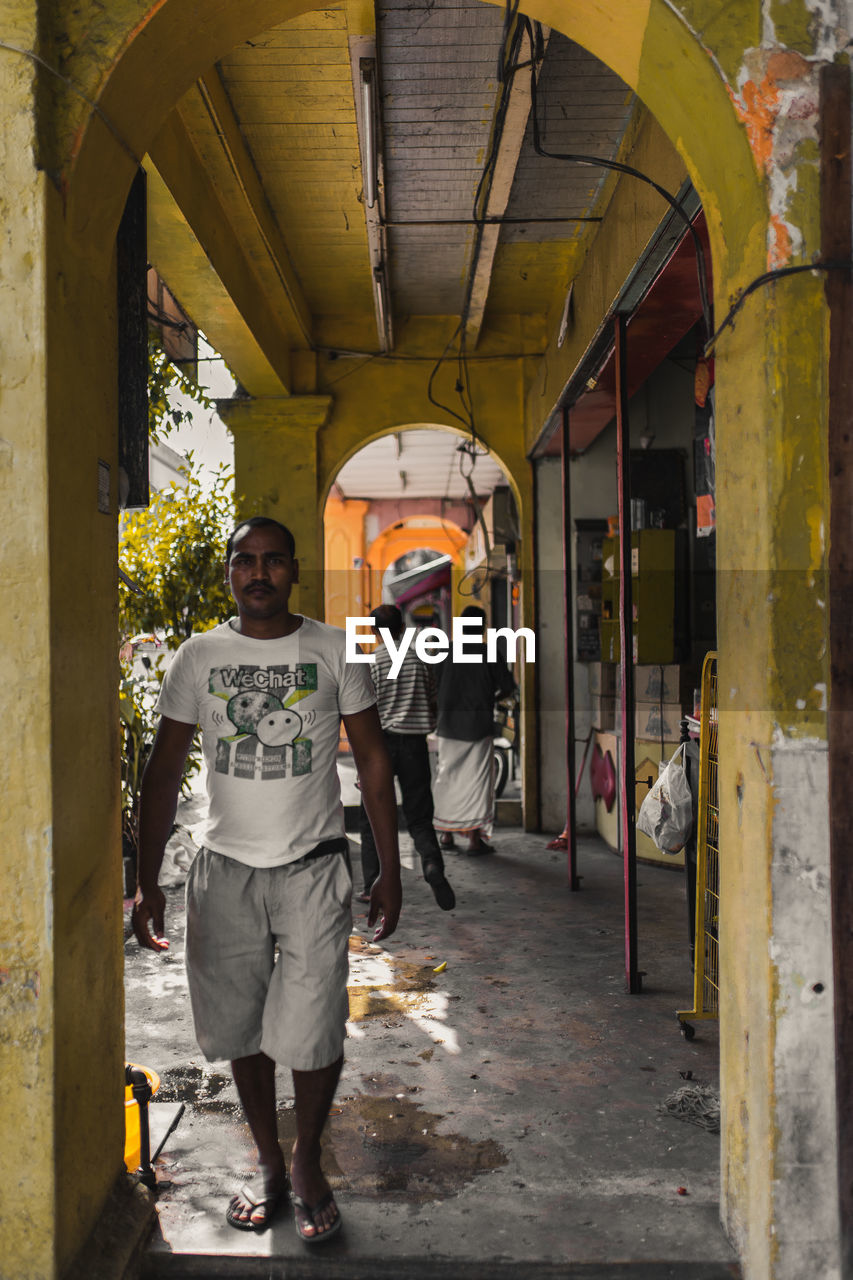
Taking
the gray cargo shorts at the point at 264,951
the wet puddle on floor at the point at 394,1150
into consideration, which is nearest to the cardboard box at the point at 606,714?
the wet puddle on floor at the point at 394,1150

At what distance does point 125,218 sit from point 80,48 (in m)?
0.68

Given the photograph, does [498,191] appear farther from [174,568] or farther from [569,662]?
[174,568]

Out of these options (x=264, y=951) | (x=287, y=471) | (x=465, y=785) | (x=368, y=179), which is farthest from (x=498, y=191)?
(x=264, y=951)

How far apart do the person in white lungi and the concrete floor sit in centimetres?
169

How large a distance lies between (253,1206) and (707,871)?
77.2 inches

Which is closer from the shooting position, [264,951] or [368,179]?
[264,951]

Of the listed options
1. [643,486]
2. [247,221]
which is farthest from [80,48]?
[643,486]

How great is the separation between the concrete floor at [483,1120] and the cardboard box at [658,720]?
1315mm

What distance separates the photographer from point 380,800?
2574 millimetres

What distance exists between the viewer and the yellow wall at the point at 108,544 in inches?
78.5

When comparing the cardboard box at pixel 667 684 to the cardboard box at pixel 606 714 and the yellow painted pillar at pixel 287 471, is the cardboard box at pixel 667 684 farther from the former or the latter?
the yellow painted pillar at pixel 287 471

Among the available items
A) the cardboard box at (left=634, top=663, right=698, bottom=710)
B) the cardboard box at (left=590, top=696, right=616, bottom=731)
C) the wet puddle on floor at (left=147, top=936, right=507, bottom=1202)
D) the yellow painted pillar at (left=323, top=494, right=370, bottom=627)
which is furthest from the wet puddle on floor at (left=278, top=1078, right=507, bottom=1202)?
the yellow painted pillar at (left=323, top=494, right=370, bottom=627)

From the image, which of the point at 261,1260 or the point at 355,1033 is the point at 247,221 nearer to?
the point at 355,1033

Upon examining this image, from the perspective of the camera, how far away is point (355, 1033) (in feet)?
12.2
